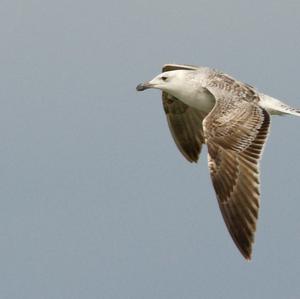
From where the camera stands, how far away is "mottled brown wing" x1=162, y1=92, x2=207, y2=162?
112 ft

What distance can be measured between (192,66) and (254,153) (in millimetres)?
5177

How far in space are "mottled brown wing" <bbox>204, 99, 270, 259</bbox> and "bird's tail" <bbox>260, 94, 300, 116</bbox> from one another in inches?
28.8

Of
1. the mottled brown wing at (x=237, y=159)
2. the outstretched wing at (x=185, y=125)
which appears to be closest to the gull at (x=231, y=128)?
the mottled brown wing at (x=237, y=159)

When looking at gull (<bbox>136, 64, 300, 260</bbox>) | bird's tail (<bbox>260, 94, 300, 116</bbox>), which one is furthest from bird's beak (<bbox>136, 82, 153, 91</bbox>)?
bird's tail (<bbox>260, 94, 300, 116</bbox>)

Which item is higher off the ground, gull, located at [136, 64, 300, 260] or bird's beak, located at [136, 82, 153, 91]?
bird's beak, located at [136, 82, 153, 91]

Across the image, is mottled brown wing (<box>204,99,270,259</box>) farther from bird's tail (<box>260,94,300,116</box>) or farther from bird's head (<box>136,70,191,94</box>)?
bird's head (<box>136,70,191,94</box>)

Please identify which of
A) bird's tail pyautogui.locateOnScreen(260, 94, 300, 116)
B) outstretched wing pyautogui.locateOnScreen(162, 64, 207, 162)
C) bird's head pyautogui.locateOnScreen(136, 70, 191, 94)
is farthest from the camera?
outstretched wing pyautogui.locateOnScreen(162, 64, 207, 162)

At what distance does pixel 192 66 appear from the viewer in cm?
3241

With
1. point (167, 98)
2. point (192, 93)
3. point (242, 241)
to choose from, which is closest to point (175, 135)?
point (167, 98)

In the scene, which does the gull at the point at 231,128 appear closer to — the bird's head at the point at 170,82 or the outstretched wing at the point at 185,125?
the bird's head at the point at 170,82

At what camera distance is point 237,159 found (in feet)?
90.8

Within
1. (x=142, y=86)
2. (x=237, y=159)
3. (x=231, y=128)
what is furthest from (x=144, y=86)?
(x=237, y=159)

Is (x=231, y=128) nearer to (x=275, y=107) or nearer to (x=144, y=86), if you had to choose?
(x=275, y=107)

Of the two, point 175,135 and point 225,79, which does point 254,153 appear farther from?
point 175,135
